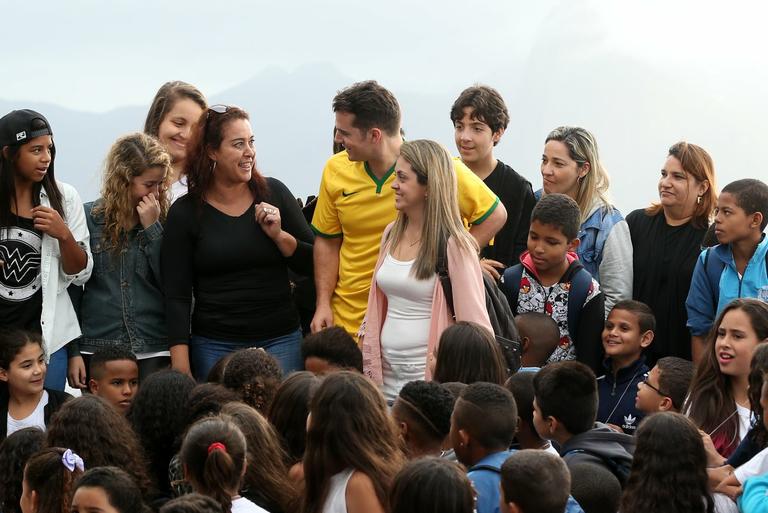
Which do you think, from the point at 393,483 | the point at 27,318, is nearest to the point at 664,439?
the point at 393,483

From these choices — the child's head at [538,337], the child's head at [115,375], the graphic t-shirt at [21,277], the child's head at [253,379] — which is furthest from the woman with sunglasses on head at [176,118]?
the child's head at [538,337]

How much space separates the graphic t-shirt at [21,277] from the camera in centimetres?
517

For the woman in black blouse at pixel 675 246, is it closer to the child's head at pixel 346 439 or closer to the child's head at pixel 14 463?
the child's head at pixel 346 439

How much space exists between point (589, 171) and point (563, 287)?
0.82 metres

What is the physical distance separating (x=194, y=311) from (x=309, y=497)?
1966 millimetres

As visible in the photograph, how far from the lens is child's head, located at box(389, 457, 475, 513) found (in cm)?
311

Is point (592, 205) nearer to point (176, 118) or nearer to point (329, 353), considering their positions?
point (329, 353)

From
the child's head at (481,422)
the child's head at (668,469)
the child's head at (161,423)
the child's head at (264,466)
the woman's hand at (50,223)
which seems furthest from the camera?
the woman's hand at (50,223)

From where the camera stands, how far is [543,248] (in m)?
5.22

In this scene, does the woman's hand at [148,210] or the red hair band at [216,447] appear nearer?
the red hair band at [216,447]

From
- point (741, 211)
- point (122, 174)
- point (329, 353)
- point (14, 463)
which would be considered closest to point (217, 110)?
point (122, 174)

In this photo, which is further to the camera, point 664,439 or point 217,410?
point 217,410

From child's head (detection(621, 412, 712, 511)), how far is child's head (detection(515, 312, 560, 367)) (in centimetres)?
162

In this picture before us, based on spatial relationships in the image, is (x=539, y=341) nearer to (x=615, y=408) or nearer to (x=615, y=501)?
(x=615, y=408)
